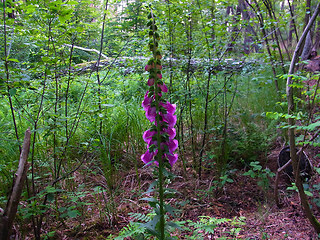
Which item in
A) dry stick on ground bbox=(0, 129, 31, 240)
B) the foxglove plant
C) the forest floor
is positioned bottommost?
the forest floor

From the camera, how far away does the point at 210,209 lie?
249 centimetres

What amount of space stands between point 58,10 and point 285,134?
119 inches

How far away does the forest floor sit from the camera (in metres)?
2.06

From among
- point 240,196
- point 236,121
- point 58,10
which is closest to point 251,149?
point 240,196

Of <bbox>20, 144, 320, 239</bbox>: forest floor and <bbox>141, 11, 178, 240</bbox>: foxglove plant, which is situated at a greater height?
<bbox>141, 11, 178, 240</bbox>: foxglove plant

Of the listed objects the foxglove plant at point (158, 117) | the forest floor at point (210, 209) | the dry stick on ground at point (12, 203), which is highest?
the foxglove plant at point (158, 117)

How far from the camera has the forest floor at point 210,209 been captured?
2061 millimetres

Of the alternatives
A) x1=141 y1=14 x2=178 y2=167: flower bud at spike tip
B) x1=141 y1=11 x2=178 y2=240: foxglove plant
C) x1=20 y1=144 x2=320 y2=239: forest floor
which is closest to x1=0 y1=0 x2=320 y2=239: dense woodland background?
x1=20 y1=144 x2=320 y2=239: forest floor

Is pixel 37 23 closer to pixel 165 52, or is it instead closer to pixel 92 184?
pixel 165 52

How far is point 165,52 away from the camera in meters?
2.96

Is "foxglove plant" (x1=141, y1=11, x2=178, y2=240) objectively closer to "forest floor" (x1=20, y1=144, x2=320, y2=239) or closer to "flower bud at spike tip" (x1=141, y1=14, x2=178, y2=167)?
"flower bud at spike tip" (x1=141, y1=14, x2=178, y2=167)

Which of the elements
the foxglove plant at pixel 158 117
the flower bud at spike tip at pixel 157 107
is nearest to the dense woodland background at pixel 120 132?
the foxglove plant at pixel 158 117

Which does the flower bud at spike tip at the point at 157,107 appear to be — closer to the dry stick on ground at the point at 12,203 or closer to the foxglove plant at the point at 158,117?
the foxglove plant at the point at 158,117

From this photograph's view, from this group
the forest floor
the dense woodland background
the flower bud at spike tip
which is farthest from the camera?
the forest floor
